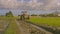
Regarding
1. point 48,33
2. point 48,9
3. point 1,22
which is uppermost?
point 48,9

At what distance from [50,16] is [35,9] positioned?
585mm

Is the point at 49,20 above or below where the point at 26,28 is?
above

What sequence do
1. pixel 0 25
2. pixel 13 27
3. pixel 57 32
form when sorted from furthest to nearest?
pixel 13 27 → pixel 0 25 → pixel 57 32

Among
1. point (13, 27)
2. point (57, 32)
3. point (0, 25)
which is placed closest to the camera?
point (57, 32)

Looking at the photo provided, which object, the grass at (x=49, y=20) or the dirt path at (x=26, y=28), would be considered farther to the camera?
the grass at (x=49, y=20)

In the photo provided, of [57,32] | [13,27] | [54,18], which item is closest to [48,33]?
[57,32]

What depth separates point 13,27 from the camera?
5691mm

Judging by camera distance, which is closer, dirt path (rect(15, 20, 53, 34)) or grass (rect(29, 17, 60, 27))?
dirt path (rect(15, 20, 53, 34))

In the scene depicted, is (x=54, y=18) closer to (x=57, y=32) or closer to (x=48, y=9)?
(x=48, y=9)

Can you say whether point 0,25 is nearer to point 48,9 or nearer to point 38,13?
point 38,13

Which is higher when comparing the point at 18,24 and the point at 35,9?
the point at 35,9

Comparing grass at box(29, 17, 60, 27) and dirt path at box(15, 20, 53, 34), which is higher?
grass at box(29, 17, 60, 27)

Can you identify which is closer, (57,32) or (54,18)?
(57,32)

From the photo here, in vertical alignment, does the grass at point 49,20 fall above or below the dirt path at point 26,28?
above
